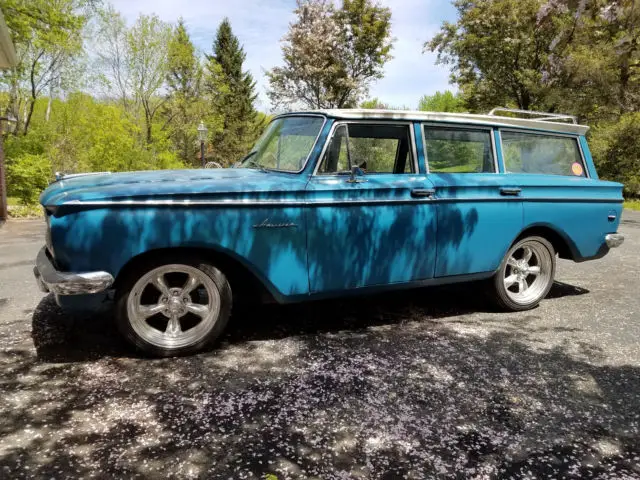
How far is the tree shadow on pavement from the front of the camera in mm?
2174

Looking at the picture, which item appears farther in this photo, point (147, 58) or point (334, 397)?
point (147, 58)

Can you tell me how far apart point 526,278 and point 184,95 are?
86.2 ft

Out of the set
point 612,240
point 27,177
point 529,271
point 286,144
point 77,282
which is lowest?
point 529,271

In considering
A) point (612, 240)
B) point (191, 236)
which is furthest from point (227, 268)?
point (612, 240)

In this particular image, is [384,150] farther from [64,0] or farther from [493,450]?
[64,0]

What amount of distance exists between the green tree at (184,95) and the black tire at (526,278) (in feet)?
75.2

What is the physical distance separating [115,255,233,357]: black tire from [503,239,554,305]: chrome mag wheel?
9.10 ft

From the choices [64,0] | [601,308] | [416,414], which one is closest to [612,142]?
[601,308]

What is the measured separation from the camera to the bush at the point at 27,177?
1338 centimetres

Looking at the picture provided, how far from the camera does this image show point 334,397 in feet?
9.22

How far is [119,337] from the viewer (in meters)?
3.70

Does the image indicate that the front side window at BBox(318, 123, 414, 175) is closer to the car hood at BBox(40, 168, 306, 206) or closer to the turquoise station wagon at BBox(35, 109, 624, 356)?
the turquoise station wagon at BBox(35, 109, 624, 356)

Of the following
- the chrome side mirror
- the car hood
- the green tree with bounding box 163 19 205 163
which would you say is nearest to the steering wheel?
the car hood

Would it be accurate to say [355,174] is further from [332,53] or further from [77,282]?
[332,53]
